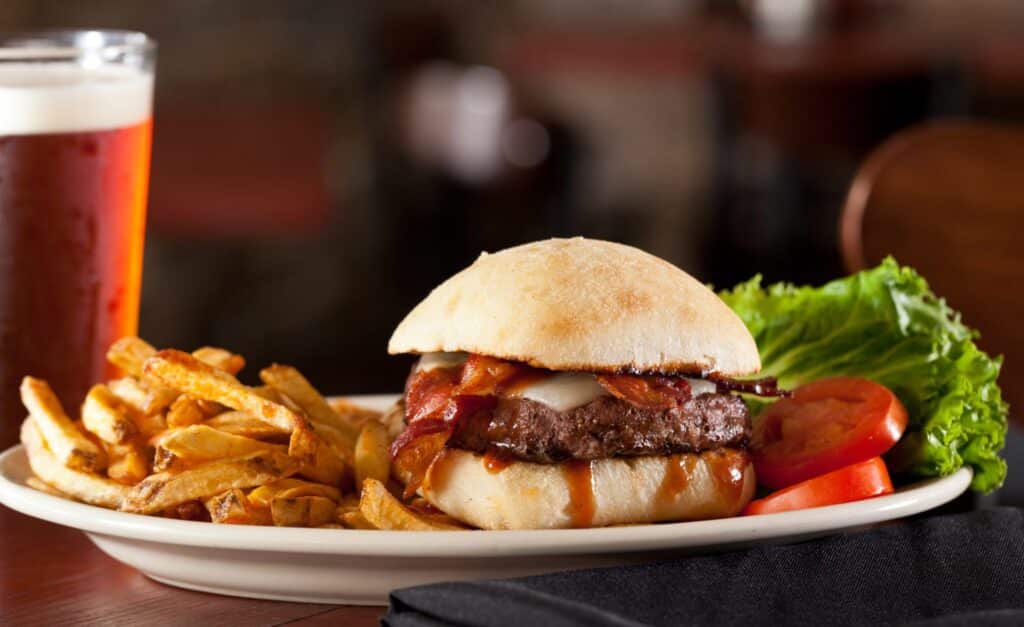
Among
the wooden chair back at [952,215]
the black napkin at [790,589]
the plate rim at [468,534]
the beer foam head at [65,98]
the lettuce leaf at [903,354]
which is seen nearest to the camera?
the black napkin at [790,589]

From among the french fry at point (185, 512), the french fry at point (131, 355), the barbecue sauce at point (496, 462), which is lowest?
the french fry at point (185, 512)

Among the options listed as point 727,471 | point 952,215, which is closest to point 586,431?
point 727,471

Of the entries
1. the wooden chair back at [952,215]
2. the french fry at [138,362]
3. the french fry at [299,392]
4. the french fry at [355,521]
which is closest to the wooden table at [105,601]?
the french fry at [355,521]

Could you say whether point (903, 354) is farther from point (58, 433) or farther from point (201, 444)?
point (58, 433)

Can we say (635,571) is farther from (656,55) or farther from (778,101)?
(656,55)

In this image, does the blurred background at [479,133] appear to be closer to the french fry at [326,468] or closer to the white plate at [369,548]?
the french fry at [326,468]

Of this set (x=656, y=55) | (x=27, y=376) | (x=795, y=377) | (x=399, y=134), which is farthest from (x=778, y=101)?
(x=27, y=376)

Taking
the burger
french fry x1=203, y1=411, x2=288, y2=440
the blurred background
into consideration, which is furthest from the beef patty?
the blurred background
